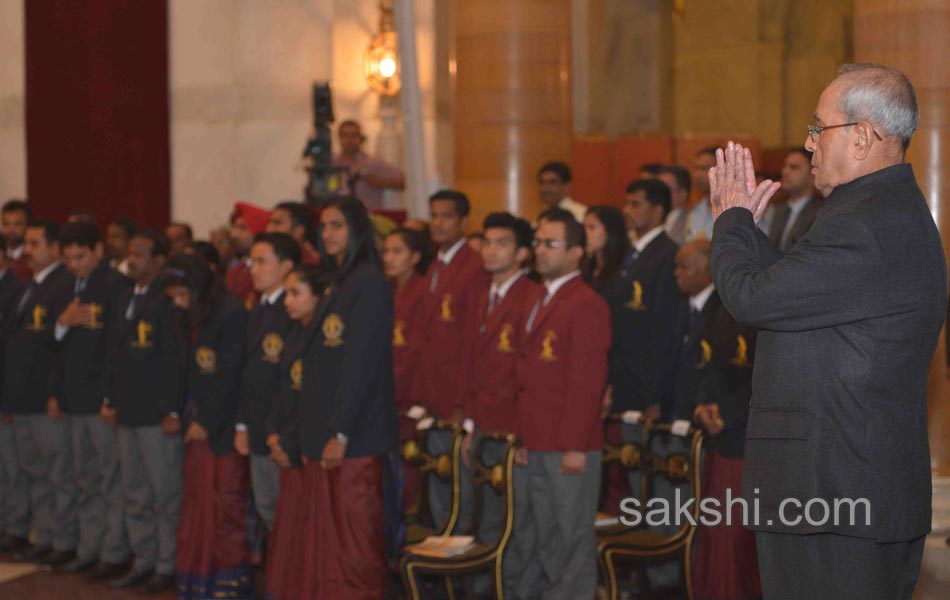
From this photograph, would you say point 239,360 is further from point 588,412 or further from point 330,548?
point 588,412

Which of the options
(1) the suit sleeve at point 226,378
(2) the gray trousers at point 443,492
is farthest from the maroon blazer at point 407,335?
(1) the suit sleeve at point 226,378

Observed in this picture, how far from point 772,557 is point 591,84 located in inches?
475

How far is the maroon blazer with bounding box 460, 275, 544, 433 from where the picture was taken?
22.1 ft

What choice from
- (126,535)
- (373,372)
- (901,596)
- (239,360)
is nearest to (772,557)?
(901,596)

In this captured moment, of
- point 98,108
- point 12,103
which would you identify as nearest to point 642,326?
point 98,108

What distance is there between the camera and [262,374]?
6730mm

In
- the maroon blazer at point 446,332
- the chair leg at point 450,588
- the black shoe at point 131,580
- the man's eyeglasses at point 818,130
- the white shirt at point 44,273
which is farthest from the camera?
the white shirt at point 44,273

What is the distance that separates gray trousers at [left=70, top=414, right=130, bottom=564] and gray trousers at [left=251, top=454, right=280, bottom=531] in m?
1.22

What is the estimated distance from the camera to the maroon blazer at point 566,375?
6012mm

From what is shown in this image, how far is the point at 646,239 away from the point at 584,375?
165 cm

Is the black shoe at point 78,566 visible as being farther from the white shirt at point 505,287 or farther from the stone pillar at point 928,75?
the stone pillar at point 928,75

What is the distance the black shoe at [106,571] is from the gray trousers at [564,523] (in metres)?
2.77

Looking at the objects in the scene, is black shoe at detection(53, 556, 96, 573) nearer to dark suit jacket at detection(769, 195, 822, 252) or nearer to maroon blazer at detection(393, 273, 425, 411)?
maroon blazer at detection(393, 273, 425, 411)

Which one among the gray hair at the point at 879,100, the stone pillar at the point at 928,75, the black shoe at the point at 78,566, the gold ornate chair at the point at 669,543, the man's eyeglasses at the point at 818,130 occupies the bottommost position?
the black shoe at the point at 78,566
